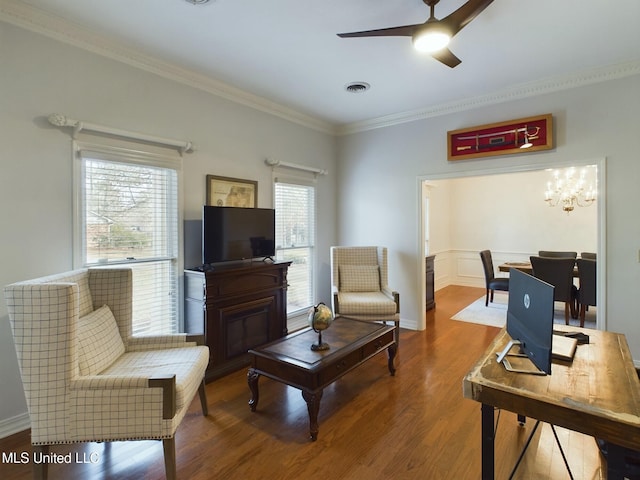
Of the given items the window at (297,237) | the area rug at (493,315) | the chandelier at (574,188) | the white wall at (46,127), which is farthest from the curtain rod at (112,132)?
the chandelier at (574,188)

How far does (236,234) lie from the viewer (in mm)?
3361

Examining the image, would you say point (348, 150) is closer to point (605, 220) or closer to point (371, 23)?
point (371, 23)

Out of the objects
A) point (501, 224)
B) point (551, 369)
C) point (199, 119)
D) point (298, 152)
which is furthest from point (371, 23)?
point (501, 224)

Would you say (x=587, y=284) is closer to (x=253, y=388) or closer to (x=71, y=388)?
(x=253, y=388)

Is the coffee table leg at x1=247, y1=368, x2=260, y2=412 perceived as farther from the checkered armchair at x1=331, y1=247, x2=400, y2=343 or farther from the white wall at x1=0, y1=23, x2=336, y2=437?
the white wall at x1=0, y1=23, x2=336, y2=437

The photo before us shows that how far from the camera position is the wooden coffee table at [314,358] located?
87.6 inches

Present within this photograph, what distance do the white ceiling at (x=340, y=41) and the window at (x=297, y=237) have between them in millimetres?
1218

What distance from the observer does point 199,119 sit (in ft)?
11.0

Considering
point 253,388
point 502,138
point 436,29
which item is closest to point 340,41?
point 436,29

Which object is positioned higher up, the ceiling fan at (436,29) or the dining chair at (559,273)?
the ceiling fan at (436,29)

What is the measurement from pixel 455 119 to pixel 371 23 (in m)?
2.07

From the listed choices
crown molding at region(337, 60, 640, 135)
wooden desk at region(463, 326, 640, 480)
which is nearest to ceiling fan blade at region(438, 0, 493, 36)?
wooden desk at region(463, 326, 640, 480)

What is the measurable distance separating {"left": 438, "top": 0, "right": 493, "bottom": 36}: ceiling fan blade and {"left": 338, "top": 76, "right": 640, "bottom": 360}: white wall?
226 centimetres

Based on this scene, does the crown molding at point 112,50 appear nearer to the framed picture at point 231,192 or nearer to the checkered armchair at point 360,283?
the framed picture at point 231,192
